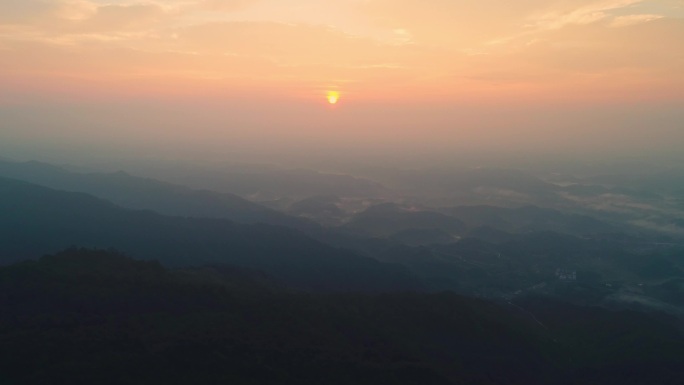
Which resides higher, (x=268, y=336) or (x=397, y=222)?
(x=268, y=336)

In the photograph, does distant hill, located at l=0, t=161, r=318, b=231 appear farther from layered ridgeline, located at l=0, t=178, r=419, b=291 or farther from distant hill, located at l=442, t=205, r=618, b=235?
distant hill, located at l=442, t=205, r=618, b=235

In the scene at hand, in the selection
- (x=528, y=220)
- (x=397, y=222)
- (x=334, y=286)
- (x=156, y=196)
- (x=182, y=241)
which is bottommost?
(x=334, y=286)

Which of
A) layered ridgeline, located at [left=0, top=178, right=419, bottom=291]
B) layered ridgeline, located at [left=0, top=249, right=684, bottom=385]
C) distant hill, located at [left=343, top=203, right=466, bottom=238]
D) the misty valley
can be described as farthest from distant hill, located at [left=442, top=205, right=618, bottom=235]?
layered ridgeline, located at [left=0, top=249, right=684, bottom=385]

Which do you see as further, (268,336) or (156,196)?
(156,196)

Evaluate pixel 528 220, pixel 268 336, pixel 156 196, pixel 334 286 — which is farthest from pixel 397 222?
pixel 268 336

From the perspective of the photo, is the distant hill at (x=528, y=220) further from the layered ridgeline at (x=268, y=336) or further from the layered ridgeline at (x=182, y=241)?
the layered ridgeline at (x=268, y=336)

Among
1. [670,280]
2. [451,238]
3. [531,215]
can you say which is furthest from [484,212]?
[670,280]

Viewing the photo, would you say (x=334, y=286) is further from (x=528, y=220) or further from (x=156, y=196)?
(x=528, y=220)
